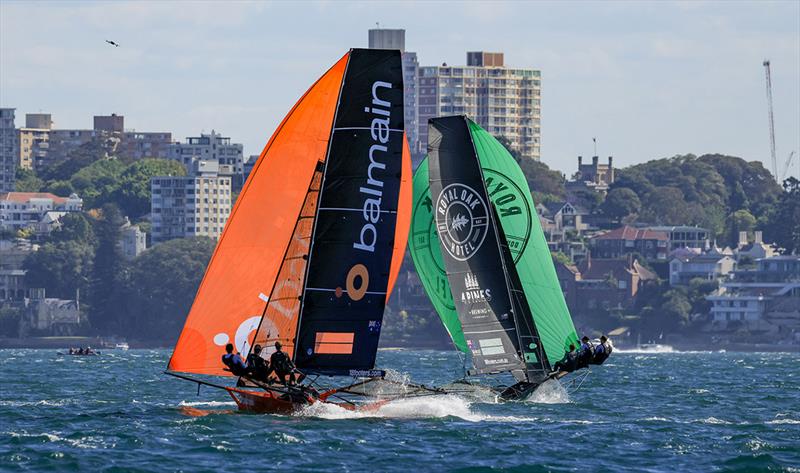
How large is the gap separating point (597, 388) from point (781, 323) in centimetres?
9750

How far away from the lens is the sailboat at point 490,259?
3781 cm

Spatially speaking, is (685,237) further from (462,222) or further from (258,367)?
(258,367)

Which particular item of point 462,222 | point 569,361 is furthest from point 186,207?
point 569,361

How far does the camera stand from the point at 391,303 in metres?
154

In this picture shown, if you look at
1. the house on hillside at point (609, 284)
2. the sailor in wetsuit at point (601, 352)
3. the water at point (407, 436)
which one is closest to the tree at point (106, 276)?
the house on hillside at point (609, 284)

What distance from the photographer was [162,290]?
151 meters

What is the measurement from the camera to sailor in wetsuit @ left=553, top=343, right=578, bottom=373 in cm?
3781

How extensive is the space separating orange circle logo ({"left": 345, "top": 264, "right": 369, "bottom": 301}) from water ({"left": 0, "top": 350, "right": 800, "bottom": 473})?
211cm

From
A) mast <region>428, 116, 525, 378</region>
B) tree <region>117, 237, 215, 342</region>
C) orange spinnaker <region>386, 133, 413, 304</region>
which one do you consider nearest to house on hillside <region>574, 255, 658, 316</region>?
tree <region>117, 237, 215, 342</region>

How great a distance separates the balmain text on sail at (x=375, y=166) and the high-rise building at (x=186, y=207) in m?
154

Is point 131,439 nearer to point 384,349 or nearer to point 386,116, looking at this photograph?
point 386,116

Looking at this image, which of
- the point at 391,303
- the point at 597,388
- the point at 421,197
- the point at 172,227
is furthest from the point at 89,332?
the point at 421,197

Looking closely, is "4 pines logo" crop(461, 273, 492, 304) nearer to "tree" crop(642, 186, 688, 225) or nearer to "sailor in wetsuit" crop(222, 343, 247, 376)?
"sailor in wetsuit" crop(222, 343, 247, 376)

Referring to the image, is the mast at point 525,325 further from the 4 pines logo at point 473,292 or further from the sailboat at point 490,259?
the 4 pines logo at point 473,292
